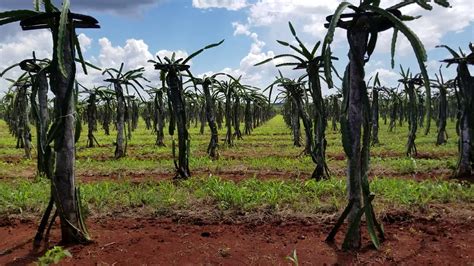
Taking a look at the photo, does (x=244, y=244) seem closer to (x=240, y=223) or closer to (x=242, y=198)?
(x=240, y=223)

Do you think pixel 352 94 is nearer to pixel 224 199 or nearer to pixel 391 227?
pixel 391 227

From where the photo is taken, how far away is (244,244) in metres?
5.21

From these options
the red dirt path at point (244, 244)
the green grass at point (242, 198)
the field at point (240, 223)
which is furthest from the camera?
the green grass at point (242, 198)

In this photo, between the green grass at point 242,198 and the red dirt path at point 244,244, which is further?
the green grass at point 242,198

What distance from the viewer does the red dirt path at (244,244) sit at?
4723 millimetres

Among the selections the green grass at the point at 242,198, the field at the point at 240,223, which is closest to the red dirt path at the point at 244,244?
the field at the point at 240,223

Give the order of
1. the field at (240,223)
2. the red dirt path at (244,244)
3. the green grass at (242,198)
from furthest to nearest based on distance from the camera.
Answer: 1. the green grass at (242,198)
2. the field at (240,223)
3. the red dirt path at (244,244)

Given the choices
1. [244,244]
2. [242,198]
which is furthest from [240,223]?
[244,244]

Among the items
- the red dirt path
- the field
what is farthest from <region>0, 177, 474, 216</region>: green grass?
the red dirt path

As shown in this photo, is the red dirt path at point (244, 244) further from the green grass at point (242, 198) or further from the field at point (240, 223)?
the green grass at point (242, 198)

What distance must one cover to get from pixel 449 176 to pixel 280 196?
16.7ft

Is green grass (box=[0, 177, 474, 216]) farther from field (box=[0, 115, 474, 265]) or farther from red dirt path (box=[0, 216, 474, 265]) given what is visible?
red dirt path (box=[0, 216, 474, 265])

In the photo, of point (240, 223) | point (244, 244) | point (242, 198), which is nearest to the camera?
point (244, 244)

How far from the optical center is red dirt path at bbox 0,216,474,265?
472cm
